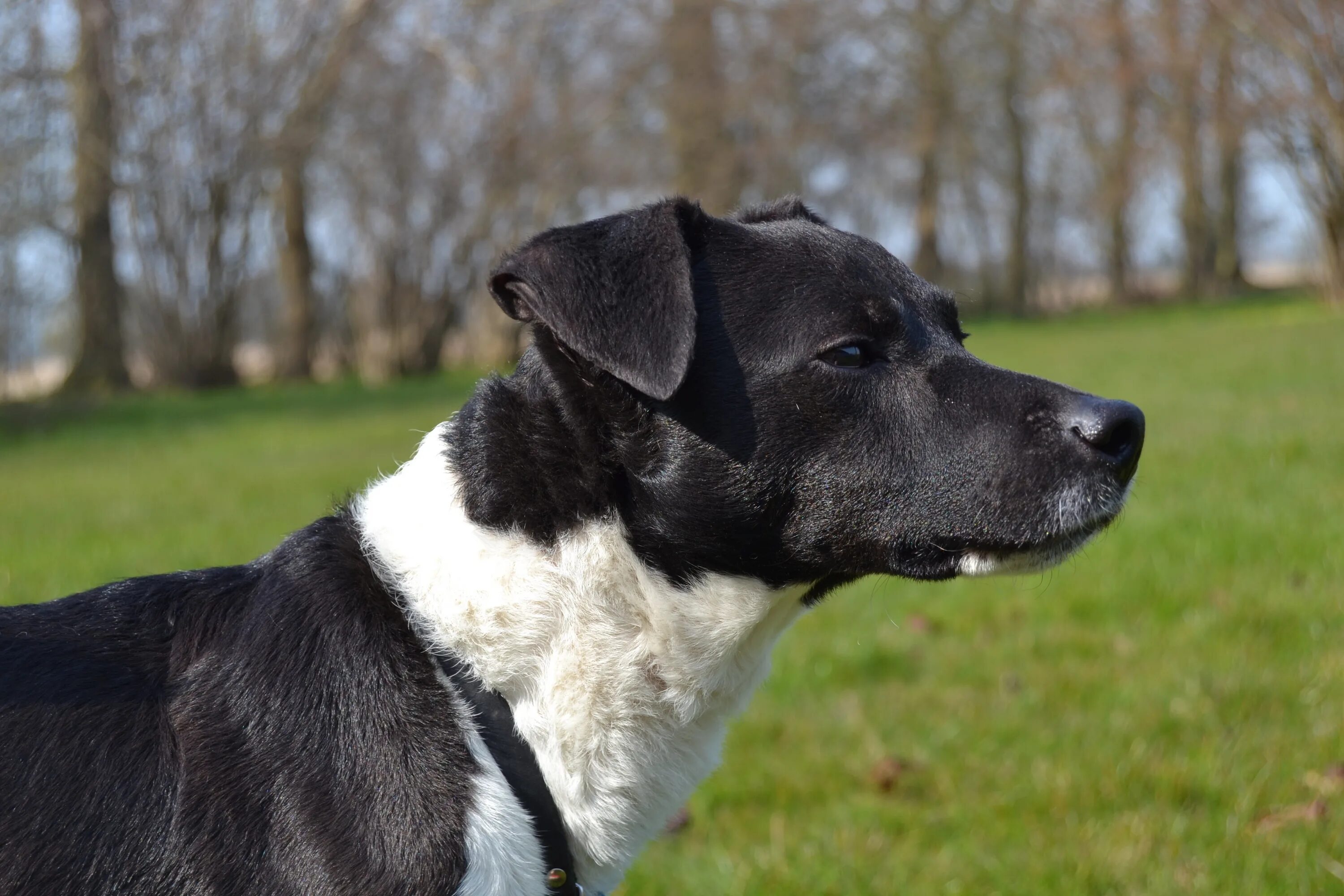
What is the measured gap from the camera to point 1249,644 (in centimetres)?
434

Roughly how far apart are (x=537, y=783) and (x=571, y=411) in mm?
644

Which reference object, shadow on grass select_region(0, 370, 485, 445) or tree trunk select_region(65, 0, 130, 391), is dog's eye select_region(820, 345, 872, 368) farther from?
tree trunk select_region(65, 0, 130, 391)

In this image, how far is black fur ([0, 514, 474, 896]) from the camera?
182 cm

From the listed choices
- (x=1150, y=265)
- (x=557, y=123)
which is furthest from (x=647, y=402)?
(x=1150, y=265)

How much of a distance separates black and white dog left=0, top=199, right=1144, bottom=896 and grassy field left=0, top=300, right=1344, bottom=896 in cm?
63

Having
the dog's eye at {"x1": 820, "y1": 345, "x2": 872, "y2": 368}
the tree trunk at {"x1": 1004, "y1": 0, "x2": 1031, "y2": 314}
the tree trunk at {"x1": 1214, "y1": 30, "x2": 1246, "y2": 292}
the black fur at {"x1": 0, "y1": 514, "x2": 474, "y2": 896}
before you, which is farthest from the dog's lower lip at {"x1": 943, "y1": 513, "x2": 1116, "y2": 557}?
the tree trunk at {"x1": 1004, "y1": 0, "x2": 1031, "y2": 314}

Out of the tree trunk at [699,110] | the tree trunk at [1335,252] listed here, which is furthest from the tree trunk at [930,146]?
the tree trunk at [1335,252]

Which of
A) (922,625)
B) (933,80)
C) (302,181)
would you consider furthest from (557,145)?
(922,625)

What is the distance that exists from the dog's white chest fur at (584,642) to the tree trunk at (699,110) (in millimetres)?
22352

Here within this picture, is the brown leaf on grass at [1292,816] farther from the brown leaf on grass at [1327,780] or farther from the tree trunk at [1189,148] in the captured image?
the tree trunk at [1189,148]

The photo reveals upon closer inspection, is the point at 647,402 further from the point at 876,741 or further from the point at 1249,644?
the point at 1249,644

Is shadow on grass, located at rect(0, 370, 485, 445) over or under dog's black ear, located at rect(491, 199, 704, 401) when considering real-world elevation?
under

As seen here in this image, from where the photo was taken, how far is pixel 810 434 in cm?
222

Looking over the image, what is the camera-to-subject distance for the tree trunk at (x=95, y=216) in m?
15.9
